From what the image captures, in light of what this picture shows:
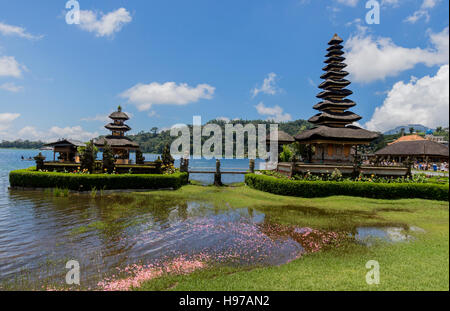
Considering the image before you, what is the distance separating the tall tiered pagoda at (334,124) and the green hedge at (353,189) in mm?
6959

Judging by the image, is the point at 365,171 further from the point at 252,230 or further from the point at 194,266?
the point at 194,266

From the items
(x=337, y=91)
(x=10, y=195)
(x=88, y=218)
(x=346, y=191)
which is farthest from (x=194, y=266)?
(x=337, y=91)

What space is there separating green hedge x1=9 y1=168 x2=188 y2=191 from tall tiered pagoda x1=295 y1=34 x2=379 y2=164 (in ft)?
52.0

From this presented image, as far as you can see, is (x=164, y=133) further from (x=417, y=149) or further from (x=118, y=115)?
(x=417, y=149)

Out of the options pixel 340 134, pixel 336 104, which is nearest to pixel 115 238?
pixel 340 134

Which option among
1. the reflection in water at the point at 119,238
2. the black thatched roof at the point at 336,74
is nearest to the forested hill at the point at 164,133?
the black thatched roof at the point at 336,74

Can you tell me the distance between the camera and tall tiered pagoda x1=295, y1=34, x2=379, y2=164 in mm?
24625

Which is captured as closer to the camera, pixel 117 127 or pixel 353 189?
pixel 353 189

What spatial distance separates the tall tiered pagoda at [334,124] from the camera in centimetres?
2462

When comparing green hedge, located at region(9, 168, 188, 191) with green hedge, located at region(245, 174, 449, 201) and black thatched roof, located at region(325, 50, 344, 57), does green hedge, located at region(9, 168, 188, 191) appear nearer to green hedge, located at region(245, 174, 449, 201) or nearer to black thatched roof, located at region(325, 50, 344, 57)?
green hedge, located at region(245, 174, 449, 201)

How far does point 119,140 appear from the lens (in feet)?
111

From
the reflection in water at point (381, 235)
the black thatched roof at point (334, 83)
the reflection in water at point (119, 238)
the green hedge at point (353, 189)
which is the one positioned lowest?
the reflection in water at point (119, 238)

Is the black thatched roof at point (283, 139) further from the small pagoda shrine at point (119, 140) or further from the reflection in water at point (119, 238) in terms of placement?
the small pagoda shrine at point (119, 140)

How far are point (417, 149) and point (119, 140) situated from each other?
1673 inches
